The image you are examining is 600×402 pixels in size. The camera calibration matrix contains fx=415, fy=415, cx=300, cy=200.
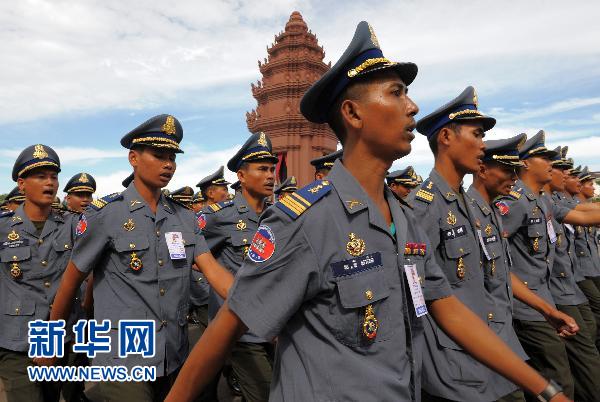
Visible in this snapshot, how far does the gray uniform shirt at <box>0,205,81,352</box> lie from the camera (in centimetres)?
417

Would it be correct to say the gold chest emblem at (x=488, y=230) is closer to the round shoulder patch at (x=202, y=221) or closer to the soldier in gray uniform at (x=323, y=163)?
the round shoulder patch at (x=202, y=221)

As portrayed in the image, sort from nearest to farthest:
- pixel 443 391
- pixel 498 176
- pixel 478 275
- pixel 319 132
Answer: pixel 443 391, pixel 478 275, pixel 498 176, pixel 319 132

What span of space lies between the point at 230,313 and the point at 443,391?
1981mm

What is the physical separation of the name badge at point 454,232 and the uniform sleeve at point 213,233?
2.78 m

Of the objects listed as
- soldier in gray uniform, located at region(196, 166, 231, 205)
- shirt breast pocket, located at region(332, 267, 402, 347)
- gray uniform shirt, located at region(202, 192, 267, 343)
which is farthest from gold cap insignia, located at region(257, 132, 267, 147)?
soldier in gray uniform, located at region(196, 166, 231, 205)

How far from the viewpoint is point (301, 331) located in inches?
62.1

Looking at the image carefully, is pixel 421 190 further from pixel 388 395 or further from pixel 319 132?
pixel 319 132

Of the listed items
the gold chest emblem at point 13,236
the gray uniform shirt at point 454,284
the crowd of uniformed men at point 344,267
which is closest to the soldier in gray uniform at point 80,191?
the crowd of uniformed men at point 344,267

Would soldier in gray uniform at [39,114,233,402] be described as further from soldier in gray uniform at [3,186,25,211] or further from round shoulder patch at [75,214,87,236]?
soldier in gray uniform at [3,186,25,211]

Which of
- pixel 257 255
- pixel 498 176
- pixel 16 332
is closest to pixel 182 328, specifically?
pixel 16 332

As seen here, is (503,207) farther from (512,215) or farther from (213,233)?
(213,233)

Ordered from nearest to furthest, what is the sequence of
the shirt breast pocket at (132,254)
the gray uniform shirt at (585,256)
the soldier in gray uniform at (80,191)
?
the shirt breast pocket at (132,254) → the gray uniform shirt at (585,256) → the soldier in gray uniform at (80,191)

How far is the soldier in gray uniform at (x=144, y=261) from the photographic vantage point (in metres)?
3.20

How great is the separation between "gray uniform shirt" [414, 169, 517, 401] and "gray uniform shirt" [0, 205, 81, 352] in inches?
150
